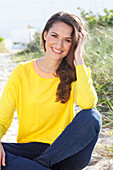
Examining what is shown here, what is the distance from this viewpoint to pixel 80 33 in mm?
1859

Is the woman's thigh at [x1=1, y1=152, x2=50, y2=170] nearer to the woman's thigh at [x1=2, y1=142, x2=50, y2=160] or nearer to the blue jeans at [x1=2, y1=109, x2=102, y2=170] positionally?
the blue jeans at [x1=2, y1=109, x2=102, y2=170]

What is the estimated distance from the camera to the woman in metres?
1.70

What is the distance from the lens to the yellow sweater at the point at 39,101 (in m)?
1.75

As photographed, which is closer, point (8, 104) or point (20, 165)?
point (20, 165)

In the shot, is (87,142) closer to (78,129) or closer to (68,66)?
(78,129)

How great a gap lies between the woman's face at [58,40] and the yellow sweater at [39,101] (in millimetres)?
169

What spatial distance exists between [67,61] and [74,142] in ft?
2.17

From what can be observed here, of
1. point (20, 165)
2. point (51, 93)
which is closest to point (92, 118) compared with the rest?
point (51, 93)

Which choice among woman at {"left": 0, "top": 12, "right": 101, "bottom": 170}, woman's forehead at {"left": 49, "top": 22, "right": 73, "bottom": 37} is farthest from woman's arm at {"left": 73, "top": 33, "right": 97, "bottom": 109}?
woman's forehead at {"left": 49, "top": 22, "right": 73, "bottom": 37}

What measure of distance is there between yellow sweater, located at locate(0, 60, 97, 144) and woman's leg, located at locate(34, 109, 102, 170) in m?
0.22

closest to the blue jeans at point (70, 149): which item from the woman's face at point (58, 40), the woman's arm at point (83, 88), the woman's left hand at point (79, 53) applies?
the woman's arm at point (83, 88)

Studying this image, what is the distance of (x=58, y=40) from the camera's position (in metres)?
1.83

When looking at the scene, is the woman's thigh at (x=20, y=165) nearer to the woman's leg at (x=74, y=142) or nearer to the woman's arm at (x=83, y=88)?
the woman's leg at (x=74, y=142)

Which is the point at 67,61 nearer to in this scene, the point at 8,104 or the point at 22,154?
the point at 8,104
